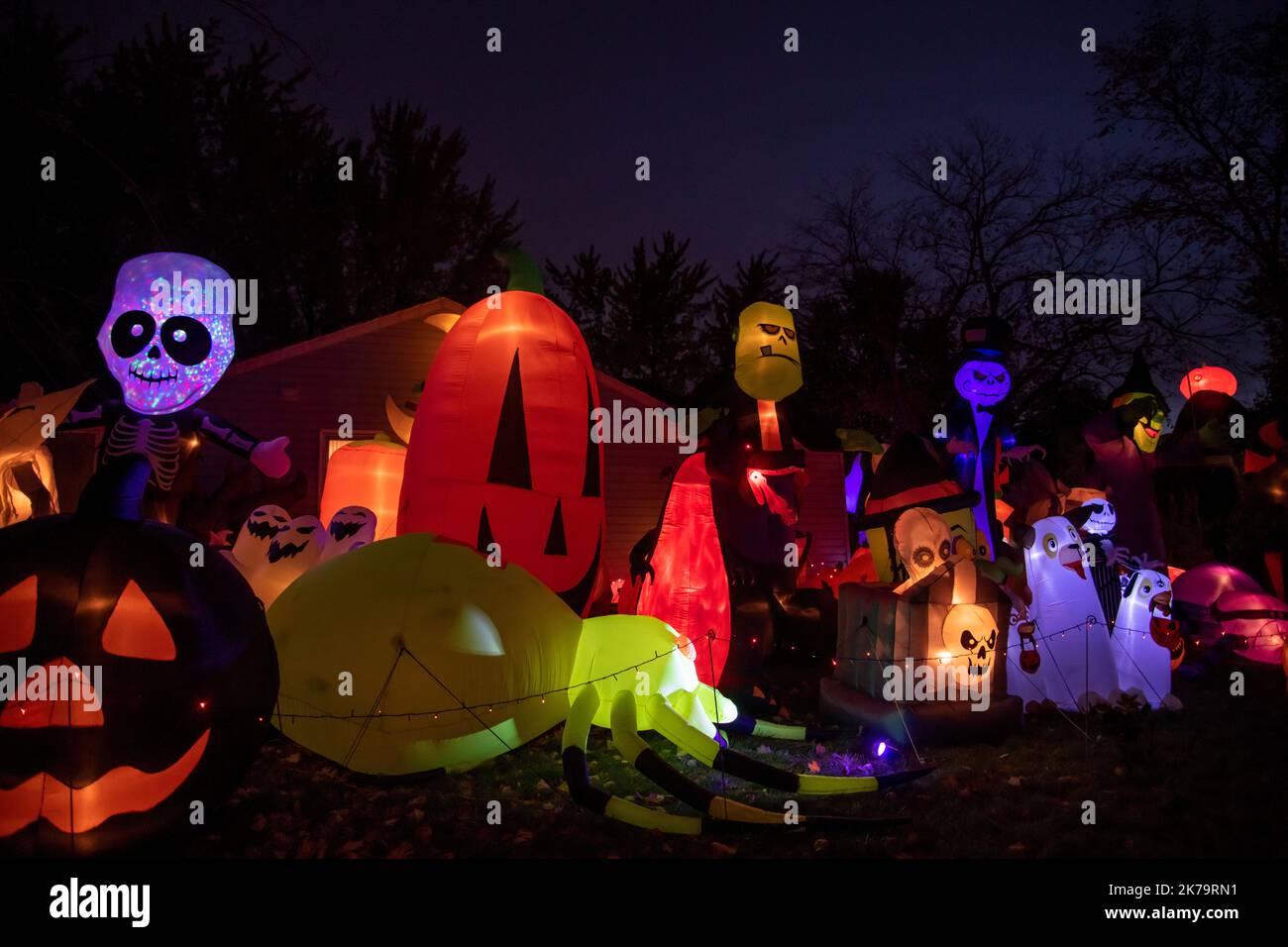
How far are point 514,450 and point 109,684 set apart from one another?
367cm

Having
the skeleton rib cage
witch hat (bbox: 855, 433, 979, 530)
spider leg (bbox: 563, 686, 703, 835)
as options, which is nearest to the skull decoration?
witch hat (bbox: 855, 433, 979, 530)

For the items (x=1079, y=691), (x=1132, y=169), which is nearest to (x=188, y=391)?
(x=1079, y=691)

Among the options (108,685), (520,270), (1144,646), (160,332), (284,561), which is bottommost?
(1144,646)

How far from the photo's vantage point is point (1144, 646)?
256 inches

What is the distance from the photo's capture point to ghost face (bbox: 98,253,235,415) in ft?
18.3

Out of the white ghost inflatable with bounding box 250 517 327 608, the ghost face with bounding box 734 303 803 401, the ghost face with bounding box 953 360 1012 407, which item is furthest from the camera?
the ghost face with bounding box 953 360 1012 407

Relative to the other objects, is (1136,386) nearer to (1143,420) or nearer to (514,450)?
(1143,420)

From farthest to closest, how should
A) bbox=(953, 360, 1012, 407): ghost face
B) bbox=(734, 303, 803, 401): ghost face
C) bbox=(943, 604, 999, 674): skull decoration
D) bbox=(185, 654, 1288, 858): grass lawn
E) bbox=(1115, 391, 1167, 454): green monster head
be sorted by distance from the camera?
bbox=(1115, 391, 1167, 454): green monster head < bbox=(953, 360, 1012, 407): ghost face < bbox=(734, 303, 803, 401): ghost face < bbox=(943, 604, 999, 674): skull decoration < bbox=(185, 654, 1288, 858): grass lawn

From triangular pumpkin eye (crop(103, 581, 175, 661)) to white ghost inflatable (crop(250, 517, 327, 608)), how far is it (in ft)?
8.09

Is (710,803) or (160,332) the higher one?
(160,332)

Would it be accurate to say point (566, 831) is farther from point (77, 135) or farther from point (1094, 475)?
point (1094, 475)

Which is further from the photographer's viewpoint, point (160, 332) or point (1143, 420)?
point (1143, 420)

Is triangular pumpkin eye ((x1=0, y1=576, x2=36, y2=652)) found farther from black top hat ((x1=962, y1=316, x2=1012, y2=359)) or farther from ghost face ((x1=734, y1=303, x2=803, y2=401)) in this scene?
black top hat ((x1=962, y1=316, x2=1012, y2=359))

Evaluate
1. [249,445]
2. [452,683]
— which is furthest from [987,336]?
[249,445]
